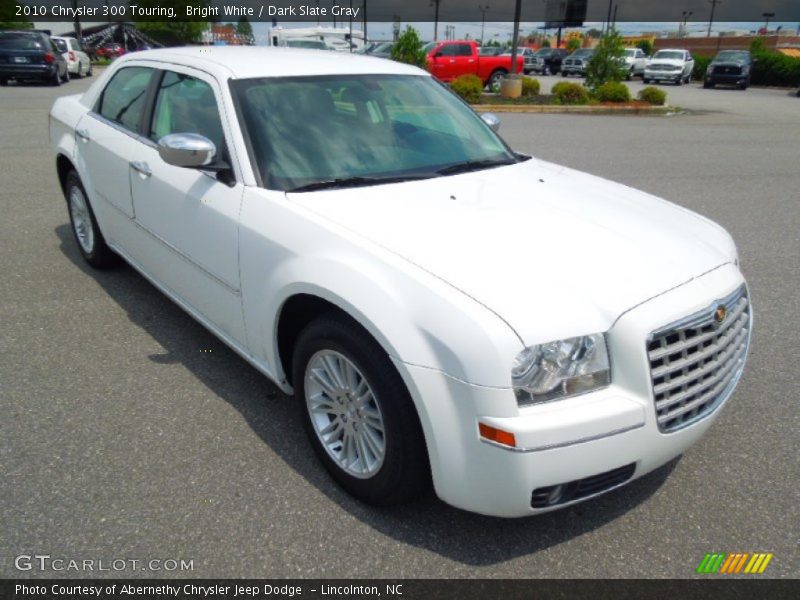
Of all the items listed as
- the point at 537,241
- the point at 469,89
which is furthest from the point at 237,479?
the point at 469,89

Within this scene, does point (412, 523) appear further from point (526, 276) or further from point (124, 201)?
point (124, 201)

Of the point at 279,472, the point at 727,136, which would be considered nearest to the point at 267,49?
the point at 279,472

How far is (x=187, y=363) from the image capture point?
391 cm

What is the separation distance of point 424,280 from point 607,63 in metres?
21.0

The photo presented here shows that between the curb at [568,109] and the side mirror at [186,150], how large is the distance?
1641cm

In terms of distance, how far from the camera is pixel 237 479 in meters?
2.91

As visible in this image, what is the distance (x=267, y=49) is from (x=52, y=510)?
2922 mm

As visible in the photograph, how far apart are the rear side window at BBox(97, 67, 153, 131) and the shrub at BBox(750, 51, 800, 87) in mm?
39790

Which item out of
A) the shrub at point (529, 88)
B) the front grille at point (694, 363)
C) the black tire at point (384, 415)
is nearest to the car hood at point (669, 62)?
the shrub at point (529, 88)

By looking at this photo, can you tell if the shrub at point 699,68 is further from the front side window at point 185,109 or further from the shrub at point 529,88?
the front side window at point 185,109

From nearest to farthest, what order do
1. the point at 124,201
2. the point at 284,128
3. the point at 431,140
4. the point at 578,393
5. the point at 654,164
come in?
the point at 578,393
the point at 284,128
the point at 431,140
the point at 124,201
the point at 654,164

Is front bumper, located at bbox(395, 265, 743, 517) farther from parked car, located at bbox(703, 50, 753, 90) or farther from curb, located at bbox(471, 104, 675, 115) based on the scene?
parked car, located at bbox(703, 50, 753, 90)

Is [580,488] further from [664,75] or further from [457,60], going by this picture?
[664,75]

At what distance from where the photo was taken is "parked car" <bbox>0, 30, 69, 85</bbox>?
21516 millimetres
